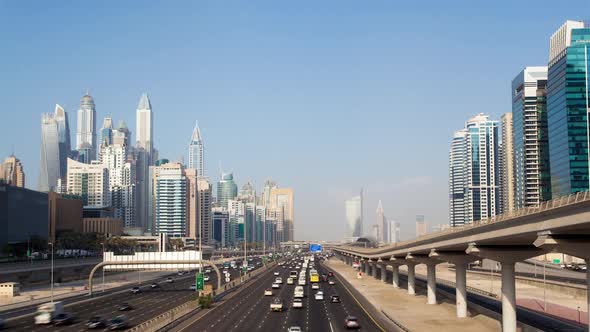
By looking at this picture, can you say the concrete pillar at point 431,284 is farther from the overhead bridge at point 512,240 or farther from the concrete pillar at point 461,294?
the concrete pillar at point 461,294

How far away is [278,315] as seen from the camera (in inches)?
3002

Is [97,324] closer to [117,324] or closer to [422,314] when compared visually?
[117,324]

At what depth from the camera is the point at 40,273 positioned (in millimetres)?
140000

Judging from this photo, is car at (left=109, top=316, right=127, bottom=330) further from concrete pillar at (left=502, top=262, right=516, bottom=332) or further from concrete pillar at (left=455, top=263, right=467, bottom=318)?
concrete pillar at (left=455, top=263, right=467, bottom=318)

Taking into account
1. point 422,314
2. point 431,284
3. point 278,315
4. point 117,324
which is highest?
point 431,284

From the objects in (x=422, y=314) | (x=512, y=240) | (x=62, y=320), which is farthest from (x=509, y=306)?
(x=62, y=320)

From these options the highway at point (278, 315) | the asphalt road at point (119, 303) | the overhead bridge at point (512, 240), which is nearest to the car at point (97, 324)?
the asphalt road at point (119, 303)

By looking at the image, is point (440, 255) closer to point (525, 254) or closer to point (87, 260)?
point (525, 254)

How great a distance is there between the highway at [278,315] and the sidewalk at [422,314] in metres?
3.52

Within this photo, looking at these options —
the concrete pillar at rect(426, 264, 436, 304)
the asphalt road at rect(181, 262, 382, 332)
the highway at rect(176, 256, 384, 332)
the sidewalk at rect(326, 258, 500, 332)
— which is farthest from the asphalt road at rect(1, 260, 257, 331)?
the concrete pillar at rect(426, 264, 436, 304)

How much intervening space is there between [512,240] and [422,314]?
24.8 metres

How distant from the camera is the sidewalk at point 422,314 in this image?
65.9 m

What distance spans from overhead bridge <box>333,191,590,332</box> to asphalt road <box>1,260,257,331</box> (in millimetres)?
33200

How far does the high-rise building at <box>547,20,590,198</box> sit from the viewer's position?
187m
